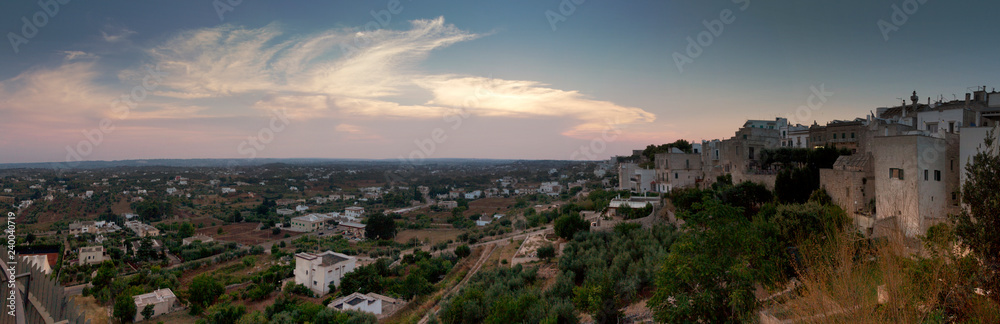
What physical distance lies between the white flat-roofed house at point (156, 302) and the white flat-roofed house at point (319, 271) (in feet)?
17.7

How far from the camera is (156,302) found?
18781 millimetres

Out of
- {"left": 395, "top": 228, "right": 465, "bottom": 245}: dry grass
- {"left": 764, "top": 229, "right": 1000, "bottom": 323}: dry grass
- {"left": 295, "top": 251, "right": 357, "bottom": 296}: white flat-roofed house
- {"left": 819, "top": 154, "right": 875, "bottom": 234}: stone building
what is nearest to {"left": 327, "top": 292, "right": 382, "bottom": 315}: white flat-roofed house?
{"left": 295, "top": 251, "right": 357, "bottom": 296}: white flat-roofed house

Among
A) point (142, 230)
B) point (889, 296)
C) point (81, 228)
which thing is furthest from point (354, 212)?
point (889, 296)

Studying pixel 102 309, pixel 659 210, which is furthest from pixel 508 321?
pixel 102 309

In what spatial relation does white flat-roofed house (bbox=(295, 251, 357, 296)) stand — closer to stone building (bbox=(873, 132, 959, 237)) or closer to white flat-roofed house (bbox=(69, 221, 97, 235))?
stone building (bbox=(873, 132, 959, 237))

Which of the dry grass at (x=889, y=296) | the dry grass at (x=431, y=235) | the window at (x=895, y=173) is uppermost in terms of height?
the window at (x=895, y=173)

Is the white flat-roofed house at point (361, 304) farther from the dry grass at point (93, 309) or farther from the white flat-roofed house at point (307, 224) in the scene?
the white flat-roofed house at point (307, 224)

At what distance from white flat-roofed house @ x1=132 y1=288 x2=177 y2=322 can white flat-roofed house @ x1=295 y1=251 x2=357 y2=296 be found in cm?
540

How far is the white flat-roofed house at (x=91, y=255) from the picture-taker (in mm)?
25855

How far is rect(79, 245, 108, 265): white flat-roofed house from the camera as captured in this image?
2585 cm

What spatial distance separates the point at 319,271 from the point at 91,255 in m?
16.9

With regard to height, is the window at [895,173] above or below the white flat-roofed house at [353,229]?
above

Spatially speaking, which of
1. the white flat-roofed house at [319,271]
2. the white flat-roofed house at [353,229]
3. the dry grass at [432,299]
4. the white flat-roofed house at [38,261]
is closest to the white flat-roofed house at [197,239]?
the white flat-roofed house at [353,229]

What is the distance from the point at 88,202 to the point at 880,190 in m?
63.2
